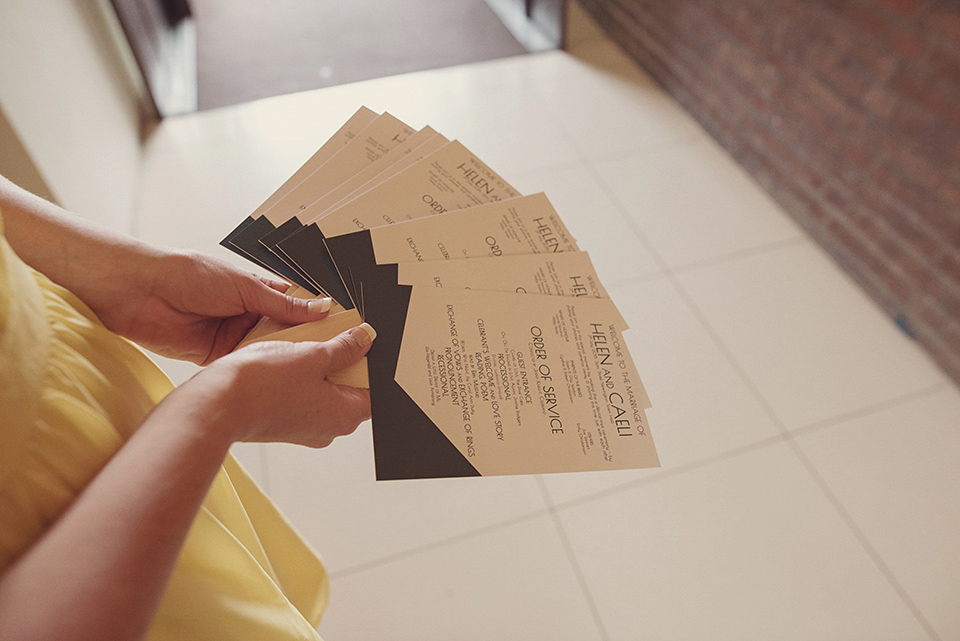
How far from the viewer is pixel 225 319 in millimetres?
873

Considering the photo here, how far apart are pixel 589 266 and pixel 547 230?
0.28ft

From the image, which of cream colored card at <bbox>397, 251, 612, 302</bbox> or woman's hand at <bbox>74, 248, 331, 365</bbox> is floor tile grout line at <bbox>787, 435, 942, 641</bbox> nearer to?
cream colored card at <bbox>397, 251, 612, 302</bbox>

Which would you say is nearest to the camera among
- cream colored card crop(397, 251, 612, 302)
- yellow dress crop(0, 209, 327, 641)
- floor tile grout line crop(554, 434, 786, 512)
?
yellow dress crop(0, 209, 327, 641)

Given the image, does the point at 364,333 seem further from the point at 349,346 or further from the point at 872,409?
the point at 872,409

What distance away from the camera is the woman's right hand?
0.57 meters

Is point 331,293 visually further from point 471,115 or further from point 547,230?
point 471,115

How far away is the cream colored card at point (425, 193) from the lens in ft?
2.83

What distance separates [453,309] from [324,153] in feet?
1.11

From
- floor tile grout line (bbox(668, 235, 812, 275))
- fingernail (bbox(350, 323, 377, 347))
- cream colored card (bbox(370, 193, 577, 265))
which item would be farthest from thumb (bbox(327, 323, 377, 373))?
floor tile grout line (bbox(668, 235, 812, 275))

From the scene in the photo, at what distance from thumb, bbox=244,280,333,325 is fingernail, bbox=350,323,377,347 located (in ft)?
0.24

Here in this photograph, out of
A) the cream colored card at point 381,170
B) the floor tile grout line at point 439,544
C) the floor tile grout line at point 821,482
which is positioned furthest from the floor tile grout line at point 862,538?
the cream colored card at point 381,170

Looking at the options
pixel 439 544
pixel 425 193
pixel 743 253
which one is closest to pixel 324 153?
pixel 425 193

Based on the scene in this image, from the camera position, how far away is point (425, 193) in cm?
92

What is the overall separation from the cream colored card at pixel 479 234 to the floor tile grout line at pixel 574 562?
2.61ft
